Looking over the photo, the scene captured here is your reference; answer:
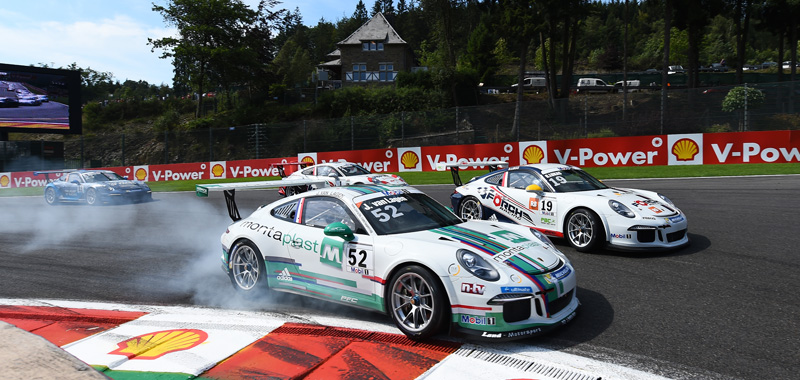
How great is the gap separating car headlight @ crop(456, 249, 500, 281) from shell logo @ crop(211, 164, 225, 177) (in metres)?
26.1

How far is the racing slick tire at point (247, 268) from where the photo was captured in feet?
18.9

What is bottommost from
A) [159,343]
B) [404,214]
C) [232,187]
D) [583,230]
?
[159,343]

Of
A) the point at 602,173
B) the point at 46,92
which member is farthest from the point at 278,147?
the point at 602,173

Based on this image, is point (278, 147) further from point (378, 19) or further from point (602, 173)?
point (378, 19)

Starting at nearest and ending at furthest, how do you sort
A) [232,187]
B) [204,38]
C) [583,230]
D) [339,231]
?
[339,231] → [232,187] → [583,230] → [204,38]

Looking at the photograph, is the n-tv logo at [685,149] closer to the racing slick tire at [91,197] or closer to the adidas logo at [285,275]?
the adidas logo at [285,275]

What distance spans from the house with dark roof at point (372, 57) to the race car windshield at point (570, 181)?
169 feet

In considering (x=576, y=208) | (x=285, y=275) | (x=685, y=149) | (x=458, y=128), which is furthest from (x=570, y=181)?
(x=458, y=128)

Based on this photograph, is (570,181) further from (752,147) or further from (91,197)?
(91,197)

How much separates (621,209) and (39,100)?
35524 millimetres

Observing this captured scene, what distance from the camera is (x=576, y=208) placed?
24.6ft

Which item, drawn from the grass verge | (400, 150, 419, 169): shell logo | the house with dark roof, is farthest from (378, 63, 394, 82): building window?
the grass verge

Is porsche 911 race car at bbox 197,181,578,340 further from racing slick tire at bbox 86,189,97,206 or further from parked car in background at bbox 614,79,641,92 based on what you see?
parked car in background at bbox 614,79,641,92

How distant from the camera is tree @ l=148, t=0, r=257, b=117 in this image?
46906 mm
